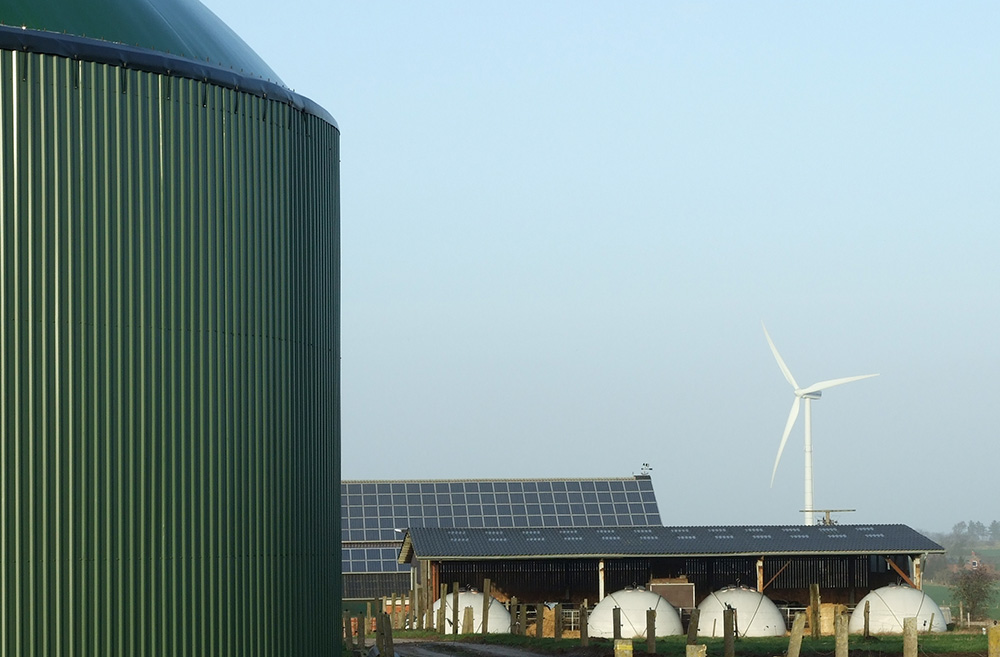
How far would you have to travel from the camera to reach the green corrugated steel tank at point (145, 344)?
58.4 ft

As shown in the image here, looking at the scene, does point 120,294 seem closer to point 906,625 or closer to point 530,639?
point 906,625

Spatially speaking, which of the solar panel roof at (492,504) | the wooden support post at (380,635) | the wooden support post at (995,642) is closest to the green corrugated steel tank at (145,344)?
the wooden support post at (995,642)

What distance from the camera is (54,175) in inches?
710

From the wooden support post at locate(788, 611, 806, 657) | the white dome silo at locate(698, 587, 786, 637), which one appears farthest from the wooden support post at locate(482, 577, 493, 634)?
the wooden support post at locate(788, 611, 806, 657)

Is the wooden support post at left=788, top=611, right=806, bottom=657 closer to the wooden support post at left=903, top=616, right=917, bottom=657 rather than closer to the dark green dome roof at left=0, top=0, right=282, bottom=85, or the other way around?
the wooden support post at left=903, top=616, right=917, bottom=657

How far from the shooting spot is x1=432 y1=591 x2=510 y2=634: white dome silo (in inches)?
2323

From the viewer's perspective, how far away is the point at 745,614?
59188 millimetres

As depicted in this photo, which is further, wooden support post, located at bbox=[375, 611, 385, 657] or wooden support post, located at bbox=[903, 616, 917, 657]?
wooden support post, located at bbox=[375, 611, 385, 657]

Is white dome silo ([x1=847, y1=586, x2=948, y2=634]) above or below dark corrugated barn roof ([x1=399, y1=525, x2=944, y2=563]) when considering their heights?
below

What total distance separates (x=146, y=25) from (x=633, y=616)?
4202 cm

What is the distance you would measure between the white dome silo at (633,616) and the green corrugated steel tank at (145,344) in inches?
1493

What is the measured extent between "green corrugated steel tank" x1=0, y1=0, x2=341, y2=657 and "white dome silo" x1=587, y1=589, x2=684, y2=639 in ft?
124

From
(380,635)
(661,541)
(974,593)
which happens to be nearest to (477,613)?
(661,541)

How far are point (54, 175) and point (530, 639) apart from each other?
36.1 m
